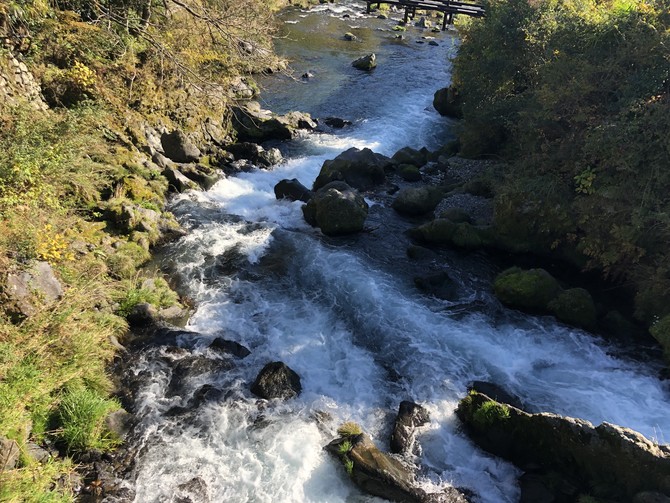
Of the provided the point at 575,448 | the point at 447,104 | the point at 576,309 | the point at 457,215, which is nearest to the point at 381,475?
the point at 575,448

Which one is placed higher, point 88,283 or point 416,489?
point 88,283

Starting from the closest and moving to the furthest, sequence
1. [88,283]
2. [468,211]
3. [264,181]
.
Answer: [88,283], [468,211], [264,181]

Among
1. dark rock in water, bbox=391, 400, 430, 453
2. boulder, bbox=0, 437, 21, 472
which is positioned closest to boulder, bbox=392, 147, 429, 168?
dark rock in water, bbox=391, 400, 430, 453

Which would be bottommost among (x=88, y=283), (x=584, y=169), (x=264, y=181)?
(x=264, y=181)

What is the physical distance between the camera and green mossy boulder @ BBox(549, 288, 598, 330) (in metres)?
12.5

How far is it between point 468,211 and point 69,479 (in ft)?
48.2

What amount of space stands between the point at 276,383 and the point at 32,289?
17.0 feet

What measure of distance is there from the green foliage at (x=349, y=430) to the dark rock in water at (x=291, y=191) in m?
10.6

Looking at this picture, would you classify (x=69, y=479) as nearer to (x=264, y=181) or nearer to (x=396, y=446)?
(x=396, y=446)

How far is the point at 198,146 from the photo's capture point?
2012 cm

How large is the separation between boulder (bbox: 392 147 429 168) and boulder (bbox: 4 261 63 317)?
53.9ft

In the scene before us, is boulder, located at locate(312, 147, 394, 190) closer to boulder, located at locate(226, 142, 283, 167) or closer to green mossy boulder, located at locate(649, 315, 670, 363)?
boulder, located at locate(226, 142, 283, 167)

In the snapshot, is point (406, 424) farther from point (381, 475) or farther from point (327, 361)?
point (327, 361)

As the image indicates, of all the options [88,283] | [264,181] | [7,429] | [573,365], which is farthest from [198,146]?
[573,365]
